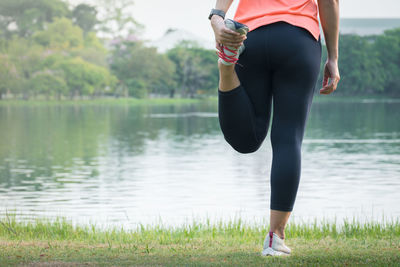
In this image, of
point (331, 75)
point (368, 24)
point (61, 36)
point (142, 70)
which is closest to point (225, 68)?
point (331, 75)

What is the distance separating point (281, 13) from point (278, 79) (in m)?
0.29

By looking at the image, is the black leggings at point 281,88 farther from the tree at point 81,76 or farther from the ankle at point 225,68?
the tree at point 81,76

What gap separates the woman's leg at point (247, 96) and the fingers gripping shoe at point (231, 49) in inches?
1.8

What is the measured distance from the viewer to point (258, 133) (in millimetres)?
2990

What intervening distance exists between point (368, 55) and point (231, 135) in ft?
248

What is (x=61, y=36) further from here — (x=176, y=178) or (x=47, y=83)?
(x=176, y=178)

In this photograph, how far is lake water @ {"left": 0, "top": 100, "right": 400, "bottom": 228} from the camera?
7.93 metres

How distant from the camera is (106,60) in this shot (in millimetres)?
68938

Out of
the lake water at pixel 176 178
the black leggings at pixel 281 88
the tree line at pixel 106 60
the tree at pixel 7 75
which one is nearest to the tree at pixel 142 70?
the tree line at pixel 106 60

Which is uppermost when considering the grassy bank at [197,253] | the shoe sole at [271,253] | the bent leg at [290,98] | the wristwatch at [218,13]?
the wristwatch at [218,13]

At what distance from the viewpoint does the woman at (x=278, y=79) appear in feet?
9.30

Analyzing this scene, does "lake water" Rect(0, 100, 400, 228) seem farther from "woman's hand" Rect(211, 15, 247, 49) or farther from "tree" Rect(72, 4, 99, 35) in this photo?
"tree" Rect(72, 4, 99, 35)

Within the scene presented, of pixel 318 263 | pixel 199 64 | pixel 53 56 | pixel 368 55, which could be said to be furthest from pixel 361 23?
pixel 318 263

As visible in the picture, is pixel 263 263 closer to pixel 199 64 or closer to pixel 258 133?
pixel 258 133
